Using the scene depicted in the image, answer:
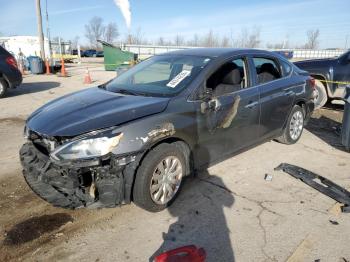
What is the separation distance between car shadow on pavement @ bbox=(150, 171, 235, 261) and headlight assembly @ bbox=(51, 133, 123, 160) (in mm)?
1021

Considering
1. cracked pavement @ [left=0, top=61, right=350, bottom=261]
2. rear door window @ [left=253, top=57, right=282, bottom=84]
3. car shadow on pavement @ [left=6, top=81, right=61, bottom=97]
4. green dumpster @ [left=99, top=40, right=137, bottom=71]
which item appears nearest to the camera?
cracked pavement @ [left=0, top=61, right=350, bottom=261]

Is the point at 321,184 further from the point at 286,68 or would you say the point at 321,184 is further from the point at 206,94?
the point at 286,68

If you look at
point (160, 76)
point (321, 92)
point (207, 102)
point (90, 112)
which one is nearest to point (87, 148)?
point (90, 112)

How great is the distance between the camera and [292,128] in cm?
569

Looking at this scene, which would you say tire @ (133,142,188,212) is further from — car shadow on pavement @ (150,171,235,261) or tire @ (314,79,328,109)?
tire @ (314,79,328,109)

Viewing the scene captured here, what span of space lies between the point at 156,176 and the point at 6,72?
931 cm

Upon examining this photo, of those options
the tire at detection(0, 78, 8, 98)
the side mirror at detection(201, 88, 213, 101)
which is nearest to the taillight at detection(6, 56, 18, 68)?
the tire at detection(0, 78, 8, 98)

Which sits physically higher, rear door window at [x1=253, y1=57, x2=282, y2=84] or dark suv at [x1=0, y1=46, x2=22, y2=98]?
rear door window at [x1=253, y1=57, x2=282, y2=84]

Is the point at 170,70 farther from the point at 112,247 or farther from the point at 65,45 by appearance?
the point at 65,45

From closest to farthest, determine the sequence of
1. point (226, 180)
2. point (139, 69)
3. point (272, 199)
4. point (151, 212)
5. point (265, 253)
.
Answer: point (265, 253) → point (151, 212) → point (272, 199) → point (226, 180) → point (139, 69)

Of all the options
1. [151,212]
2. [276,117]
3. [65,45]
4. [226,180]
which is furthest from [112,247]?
[65,45]

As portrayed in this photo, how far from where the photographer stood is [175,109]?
3510mm

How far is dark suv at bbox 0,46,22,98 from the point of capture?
10.6 metres

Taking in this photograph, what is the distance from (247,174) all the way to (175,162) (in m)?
1.44
